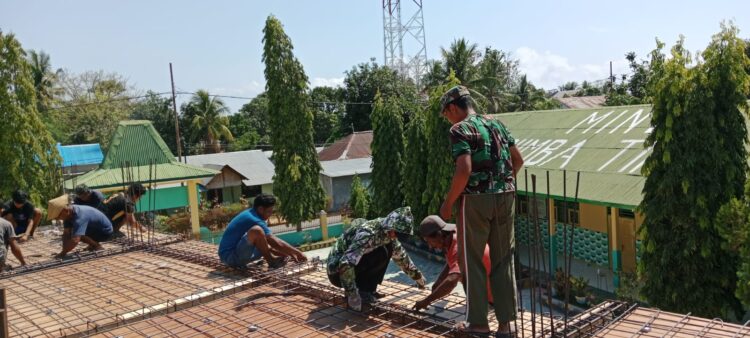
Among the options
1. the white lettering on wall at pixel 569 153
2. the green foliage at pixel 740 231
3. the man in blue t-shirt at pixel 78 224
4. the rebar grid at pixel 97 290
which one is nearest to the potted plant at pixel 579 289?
the white lettering on wall at pixel 569 153

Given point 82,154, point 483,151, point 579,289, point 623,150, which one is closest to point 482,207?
point 483,151

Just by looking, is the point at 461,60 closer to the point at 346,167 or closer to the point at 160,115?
the point at 346,167

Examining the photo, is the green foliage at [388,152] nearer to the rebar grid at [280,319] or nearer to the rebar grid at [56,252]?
the rebar grid at [56,252]

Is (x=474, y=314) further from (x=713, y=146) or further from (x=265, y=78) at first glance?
(x=265, y=78)

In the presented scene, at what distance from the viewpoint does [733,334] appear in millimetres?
2951

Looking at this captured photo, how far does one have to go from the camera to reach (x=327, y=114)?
31.7 m

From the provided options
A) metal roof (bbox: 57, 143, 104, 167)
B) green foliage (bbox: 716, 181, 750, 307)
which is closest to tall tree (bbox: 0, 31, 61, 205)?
green foliage (bbox: 716, 181, 750, 307)

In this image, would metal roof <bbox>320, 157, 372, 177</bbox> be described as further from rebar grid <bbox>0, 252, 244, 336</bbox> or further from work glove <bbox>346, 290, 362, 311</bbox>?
work glove <bbox>346, 290, 362, 311</bbox>

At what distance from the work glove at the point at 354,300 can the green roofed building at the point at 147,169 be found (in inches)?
413

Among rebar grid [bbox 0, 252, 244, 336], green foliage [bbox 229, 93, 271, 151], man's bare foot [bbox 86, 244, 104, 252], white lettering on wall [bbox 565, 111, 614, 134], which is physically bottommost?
rebar grid [bbox 0, 252, 244, 336]

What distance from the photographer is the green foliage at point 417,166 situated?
41.2 feet

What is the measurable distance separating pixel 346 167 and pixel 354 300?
679 inches

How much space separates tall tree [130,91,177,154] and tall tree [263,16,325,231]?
17569 millimetres

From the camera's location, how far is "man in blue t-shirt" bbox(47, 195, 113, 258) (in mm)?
5863
